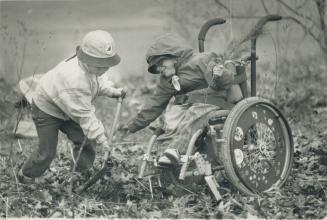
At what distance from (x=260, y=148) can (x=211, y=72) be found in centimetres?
62

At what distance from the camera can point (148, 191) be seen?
4.79 m

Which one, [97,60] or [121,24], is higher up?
[121,24]

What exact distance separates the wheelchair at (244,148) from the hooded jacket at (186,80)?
0.14 m

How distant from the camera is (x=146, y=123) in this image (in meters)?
4.77

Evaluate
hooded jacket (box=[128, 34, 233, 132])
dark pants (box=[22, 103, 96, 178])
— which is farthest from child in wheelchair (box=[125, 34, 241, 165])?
dark pants (box=[22, 103, 96, 178])

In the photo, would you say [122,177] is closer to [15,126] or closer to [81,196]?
[81,196]

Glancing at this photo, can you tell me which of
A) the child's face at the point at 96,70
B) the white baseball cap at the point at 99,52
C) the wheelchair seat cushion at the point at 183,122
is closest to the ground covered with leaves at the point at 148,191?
the wheelchair seat cushion at the point at 183,122

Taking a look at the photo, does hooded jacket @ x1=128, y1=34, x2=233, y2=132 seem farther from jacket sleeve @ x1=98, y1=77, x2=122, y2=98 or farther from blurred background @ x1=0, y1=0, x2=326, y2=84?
blurred background @ x1=0, y1=0, x2=326, y2=84

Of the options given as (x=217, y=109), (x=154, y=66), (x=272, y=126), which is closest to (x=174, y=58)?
(x=154, y=66)

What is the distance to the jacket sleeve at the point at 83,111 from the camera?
471 centimetres

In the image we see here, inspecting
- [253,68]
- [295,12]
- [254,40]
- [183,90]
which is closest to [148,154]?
[183,90]

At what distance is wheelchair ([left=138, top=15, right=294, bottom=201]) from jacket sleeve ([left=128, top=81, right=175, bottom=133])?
0.12 metres

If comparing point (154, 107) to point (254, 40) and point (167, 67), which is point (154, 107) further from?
point (254, 40)

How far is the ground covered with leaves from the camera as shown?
4465 millimetres
